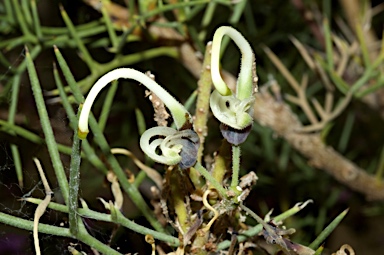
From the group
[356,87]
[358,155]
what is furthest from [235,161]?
[358,155]

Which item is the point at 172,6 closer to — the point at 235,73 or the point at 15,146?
the point at 15,146

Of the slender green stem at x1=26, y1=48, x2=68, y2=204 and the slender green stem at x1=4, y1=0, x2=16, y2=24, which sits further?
the slender green stem at x1=4, y1=0, x2=16, y2=24

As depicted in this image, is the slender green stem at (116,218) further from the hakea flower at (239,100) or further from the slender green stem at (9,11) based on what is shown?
the slender green stem at (9,11)

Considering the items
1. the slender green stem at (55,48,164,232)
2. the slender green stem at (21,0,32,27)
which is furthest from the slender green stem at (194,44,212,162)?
the slender green stem at (21,0,32,27)

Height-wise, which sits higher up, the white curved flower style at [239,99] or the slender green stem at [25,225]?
the white curved flower style at [239,99]

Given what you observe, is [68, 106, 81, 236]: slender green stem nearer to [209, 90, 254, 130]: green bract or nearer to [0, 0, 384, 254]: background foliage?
[209, 90, 254, 130]: green bract

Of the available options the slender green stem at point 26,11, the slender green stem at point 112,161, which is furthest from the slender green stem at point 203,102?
the slender green stem at point 26,11

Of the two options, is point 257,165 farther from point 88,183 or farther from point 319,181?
point 88,183

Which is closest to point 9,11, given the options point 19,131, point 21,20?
point 21,20
